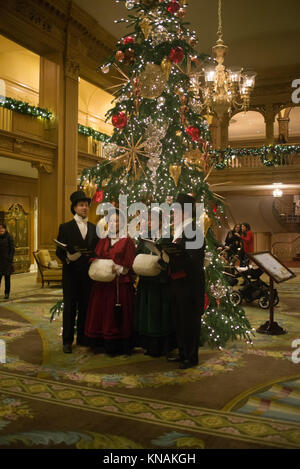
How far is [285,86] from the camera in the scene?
15461 millimetres

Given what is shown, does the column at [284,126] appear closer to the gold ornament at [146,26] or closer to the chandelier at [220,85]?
the chandelier at [220,85]

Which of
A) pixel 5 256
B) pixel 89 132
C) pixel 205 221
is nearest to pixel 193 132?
pixel 205 221

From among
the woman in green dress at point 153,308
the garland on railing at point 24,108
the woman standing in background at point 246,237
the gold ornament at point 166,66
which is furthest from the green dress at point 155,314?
the garland on railing at point 24,108

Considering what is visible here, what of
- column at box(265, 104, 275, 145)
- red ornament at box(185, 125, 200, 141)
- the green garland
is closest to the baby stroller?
red ornament at box(185, 125, 200, 141)

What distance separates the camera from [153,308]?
4176 mm

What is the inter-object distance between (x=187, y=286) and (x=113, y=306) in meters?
0.82

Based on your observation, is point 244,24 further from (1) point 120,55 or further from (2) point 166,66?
(2) point 166,66

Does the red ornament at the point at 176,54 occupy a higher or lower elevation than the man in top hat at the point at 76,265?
higher

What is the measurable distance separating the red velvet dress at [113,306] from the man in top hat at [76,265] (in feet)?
0.61

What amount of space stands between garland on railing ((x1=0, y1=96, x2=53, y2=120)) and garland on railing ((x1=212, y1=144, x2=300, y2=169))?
21.3 feet

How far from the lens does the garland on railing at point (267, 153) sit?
1486 cm

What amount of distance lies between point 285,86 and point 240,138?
7.31 metres

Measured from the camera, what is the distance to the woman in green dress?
4.13 metres

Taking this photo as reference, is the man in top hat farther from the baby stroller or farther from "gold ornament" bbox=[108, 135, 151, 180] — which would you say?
the baby stroller
